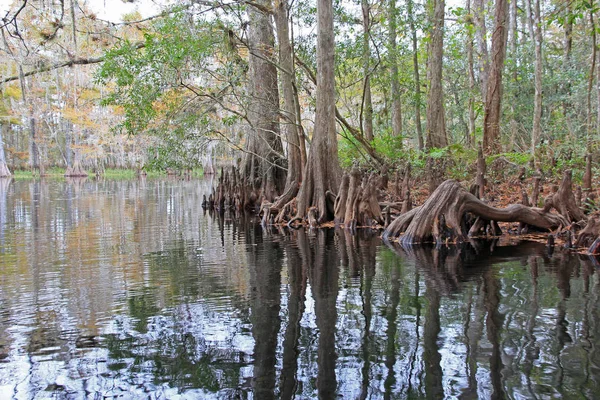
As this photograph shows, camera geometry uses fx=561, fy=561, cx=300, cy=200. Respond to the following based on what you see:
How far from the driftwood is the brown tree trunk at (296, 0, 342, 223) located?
2986 mm

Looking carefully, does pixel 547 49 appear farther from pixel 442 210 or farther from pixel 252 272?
pixel 252 272

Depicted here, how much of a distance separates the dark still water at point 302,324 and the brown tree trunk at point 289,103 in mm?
4504

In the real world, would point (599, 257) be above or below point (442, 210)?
below

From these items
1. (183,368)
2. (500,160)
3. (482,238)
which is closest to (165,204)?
(500,160)

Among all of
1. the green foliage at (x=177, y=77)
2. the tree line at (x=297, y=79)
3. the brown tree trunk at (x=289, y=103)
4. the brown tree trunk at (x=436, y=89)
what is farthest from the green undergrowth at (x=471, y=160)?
the green foliage at (x=177, y=77)

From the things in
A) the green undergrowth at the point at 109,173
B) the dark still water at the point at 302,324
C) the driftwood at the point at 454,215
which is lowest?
the dark still water at the point at 302,324

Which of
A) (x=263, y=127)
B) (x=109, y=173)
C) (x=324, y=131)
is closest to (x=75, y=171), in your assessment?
(x=109, y=173)

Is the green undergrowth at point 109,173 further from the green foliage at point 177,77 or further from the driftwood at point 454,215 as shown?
the driftwood at point 454,215

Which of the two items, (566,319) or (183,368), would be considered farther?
(566,319)

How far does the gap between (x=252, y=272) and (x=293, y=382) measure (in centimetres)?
342

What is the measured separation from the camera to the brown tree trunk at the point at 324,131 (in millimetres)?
11273

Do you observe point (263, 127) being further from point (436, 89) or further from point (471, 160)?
point (471, 160)

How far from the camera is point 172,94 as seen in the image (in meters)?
13.1

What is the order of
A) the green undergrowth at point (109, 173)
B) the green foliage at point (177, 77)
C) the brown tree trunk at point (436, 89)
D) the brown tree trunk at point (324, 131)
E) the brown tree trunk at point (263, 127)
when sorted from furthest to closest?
the green undergrowth at point (109, 173)
the brown tree trunk at point (436, 89)
the brown tree trunk at point (263, 127)
the brown tree trunk at point (324, 131)
the green foliage at point (177, 77)
